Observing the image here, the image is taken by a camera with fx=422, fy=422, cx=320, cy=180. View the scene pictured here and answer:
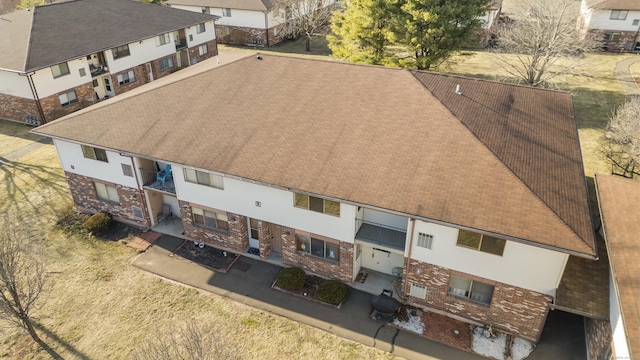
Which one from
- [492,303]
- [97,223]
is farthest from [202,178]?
[492,303]

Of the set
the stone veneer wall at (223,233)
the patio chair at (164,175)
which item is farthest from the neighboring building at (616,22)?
the patio chair at (164,175)

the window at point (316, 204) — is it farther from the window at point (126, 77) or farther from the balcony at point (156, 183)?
the window at point (126, 77)

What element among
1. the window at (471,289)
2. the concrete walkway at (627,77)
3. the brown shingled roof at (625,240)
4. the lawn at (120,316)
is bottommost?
the lawn at (120,316)

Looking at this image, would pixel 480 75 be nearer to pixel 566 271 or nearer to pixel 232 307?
pixel 566 271

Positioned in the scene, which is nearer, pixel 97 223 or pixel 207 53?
pixel 97 223

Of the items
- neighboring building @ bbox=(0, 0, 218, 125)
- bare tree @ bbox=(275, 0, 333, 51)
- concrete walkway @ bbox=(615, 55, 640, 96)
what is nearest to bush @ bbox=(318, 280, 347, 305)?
neighboring building @ bbox=(0, 0, 218, 125)

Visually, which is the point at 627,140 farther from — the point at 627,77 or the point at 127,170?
the point at 127,170
